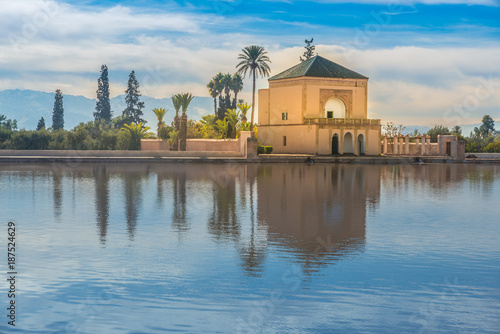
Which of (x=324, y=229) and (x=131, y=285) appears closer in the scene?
(x=131, y=285)

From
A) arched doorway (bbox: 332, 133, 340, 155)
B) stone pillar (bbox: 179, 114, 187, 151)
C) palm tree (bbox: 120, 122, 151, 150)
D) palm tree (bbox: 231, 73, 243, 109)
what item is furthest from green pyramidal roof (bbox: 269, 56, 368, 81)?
palm tree (bbox: 231, 73, 243, 109)

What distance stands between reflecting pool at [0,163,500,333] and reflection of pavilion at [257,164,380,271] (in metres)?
0.05

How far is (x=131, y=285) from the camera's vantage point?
722 centimetres

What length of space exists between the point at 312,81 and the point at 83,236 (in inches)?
1832

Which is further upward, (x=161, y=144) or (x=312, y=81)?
(x=312, y=81)

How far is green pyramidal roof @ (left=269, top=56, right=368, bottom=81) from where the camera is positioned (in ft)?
183

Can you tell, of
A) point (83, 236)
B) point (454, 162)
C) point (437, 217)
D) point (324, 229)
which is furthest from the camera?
point (454, 162)

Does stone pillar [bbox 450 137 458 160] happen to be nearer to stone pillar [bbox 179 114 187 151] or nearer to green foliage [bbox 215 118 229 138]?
green foliage [bbox 215 118 229 138]

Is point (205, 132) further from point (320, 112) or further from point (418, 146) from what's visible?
point (418, 146)

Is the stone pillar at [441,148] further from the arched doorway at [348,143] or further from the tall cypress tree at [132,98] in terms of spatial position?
the tall cypress tree at [132,98]

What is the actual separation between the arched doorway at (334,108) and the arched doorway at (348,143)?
253 cm

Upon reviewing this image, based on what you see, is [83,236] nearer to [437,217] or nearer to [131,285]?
[131,285]

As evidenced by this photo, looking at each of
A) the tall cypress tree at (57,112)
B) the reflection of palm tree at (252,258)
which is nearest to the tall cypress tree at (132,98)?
the tall cypress tree at (57,112)

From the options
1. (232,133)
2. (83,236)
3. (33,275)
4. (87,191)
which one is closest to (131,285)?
(33,275)
